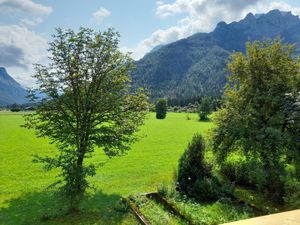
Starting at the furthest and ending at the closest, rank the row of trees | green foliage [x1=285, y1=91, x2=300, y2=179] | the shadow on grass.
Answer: the row of trees → green foliage [x1=285, y1=91, x2=300, y2=179] → the shadow on grass

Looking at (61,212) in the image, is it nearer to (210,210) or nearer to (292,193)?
(210,210)

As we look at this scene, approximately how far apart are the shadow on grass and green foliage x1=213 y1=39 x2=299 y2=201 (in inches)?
285

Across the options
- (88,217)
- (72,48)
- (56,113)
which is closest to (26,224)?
(88,217)

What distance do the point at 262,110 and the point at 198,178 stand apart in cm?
513

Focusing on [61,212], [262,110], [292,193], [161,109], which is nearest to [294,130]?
[262,110]

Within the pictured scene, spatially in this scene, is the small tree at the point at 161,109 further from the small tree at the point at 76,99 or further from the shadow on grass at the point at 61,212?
the small tree at the point at 76,99

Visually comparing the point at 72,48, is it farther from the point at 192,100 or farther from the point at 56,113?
the point at 192,100

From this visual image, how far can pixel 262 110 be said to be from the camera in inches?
547

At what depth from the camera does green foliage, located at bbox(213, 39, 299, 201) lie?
13227 mm

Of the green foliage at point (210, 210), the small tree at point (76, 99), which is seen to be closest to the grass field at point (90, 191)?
the small tree at point (76, 99)

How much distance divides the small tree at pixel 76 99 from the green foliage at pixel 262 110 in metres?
6.91

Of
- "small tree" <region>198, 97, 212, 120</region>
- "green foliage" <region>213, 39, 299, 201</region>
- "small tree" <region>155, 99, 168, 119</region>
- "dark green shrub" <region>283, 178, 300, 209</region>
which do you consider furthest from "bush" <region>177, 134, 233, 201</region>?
"small tree" <region>155, 99, 168, 119</region>

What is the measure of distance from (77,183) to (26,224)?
276 cm

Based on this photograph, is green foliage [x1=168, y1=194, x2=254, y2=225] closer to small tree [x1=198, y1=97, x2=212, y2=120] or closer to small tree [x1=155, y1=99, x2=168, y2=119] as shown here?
small tree [x1=198, y1=97, x2=212, y2=120]
